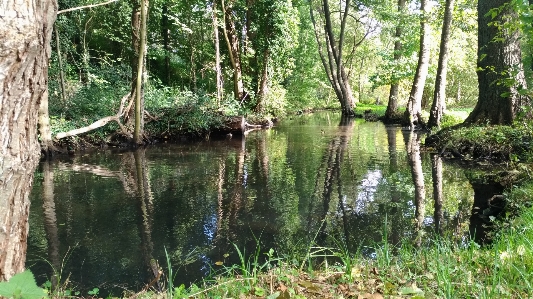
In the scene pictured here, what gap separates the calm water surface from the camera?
13.0ft

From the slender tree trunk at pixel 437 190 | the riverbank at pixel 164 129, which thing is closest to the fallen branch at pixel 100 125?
the riverbank at pixel 164 129

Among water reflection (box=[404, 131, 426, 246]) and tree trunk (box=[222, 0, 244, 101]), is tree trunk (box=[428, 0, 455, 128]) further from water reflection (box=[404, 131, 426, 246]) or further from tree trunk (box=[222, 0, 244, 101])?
tree trunk (box=[222, 0, 244, 101])

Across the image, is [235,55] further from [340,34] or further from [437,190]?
[437,190]

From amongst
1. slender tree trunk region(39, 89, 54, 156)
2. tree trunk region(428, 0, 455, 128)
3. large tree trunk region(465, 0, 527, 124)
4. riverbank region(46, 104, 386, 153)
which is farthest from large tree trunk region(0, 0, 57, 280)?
tree trunk region(428, 0, 455, 128)

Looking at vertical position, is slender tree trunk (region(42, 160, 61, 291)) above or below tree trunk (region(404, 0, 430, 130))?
below

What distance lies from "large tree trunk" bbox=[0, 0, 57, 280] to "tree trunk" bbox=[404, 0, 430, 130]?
1703 cm

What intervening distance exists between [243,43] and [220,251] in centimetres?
1830

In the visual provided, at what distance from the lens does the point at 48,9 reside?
212cm

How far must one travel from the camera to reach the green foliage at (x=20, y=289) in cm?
143

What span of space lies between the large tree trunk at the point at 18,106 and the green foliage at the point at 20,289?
0.60 meters

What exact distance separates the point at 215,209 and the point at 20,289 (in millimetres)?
4168

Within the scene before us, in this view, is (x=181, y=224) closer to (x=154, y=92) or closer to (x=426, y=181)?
(x=426, y=181)

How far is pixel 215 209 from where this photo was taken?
5.59 meters

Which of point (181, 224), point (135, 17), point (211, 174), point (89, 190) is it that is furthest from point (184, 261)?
point (135, 17)
